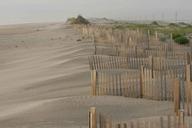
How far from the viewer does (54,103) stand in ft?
43.2

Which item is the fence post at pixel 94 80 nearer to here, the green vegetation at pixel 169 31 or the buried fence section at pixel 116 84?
the buried fence section at pixel 116 84

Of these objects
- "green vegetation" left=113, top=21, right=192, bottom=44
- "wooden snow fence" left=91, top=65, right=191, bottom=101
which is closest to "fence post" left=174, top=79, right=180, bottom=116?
"wooden snow fence" left=91, top=65, right=191, bottom=101

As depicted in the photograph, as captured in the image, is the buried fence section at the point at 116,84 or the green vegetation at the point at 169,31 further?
the green vegetation at the point at 169,31

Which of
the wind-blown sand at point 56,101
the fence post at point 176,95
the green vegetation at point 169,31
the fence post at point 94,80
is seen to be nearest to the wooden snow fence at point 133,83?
the fence post at point 94,80

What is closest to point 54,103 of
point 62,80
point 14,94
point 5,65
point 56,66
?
point 14,94

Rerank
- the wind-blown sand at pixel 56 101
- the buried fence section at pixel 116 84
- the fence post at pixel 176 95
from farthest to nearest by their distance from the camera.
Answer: the buried fence section at pixel 116 84 → the wind-blown sand at pixel 56 101 → the fence post at pixel 176 95

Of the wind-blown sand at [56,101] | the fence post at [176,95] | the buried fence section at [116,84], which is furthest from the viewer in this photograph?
the buried fence section at [116,84]

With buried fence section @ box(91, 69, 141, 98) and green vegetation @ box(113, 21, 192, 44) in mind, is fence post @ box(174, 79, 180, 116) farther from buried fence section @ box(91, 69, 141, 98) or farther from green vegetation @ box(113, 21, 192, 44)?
green vegetation @ box(113, 21, 192, 44)

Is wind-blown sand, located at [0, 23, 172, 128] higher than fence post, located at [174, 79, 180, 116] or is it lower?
lower

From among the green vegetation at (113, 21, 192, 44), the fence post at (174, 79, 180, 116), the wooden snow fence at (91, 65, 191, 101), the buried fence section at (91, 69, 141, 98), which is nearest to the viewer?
the fence post at (174, 79, 180, 116)

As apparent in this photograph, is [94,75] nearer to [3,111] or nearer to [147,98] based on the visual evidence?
[147,98]

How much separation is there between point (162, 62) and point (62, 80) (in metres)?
3.92

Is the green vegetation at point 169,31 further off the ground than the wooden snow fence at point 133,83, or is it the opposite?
the wooden snow fence at point 133,83

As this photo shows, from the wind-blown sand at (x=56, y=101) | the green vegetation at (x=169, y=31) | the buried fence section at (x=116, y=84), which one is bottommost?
the green vegetation at (x=169, y=31)
